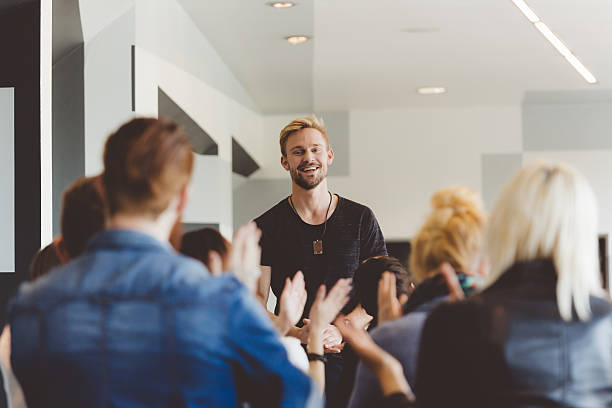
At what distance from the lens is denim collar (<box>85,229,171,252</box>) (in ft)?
4.31

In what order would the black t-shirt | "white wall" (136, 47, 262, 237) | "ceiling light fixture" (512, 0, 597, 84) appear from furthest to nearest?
"ceiling light fixture" (512, 0, 597, 84), "white wall" (136, 47, 262, 237), the black t-shirt

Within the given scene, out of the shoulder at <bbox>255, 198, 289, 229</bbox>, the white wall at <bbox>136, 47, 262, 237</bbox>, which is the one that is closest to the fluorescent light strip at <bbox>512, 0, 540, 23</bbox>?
the white wall at <bbox>136, 47, 262, 237</bbox>

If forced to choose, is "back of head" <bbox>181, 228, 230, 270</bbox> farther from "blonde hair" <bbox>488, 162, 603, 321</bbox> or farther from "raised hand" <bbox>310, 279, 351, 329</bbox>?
"blonde hair" <bbox>488, 162, 603, 321</bbox>

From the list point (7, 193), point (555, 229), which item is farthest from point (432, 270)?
point (7, 193)

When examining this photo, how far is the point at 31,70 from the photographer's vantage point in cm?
327

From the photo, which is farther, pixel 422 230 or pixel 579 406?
pixel 422 230

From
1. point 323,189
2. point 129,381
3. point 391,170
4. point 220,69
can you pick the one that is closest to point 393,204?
point 391,170

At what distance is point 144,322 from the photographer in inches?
50.0

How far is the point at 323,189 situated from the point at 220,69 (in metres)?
3.15

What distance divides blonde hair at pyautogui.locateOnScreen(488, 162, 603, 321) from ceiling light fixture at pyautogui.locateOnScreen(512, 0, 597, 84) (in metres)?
3.68

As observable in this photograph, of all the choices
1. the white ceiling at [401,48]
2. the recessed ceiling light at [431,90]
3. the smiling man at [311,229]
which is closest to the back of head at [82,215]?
the smiling man at [311,229]

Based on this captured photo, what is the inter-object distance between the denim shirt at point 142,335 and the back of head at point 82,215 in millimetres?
276

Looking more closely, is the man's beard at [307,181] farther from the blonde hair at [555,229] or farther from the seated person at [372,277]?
the blonde hair at [555,229]

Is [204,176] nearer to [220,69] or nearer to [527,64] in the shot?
[220,69]
